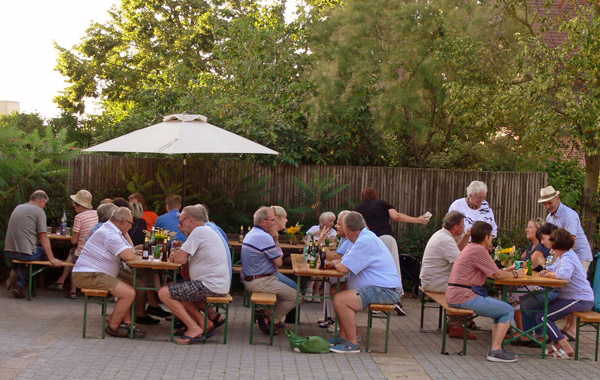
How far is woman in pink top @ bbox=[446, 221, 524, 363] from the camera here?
8117 millimetres

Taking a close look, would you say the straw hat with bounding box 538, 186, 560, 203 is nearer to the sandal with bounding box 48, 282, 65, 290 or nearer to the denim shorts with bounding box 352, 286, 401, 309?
the denim shorts with bounding box 352, 286, 401, 309

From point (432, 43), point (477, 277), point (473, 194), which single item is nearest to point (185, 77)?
point (432, 43)

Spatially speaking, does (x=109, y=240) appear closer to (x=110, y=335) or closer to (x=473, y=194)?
(x=110, y=335)

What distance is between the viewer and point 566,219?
995cm

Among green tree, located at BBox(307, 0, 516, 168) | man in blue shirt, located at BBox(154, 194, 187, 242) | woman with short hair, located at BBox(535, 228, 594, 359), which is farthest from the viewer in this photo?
green tree, located at BBox(307, 0, 516, 168)

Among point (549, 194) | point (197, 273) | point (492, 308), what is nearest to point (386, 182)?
point (549, 194)

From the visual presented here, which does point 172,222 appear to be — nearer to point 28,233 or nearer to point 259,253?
point 259,253

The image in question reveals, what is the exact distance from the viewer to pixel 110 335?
28.2 feet

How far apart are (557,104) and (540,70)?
34.9 inches

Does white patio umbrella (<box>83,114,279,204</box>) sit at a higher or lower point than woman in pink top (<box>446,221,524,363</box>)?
higher

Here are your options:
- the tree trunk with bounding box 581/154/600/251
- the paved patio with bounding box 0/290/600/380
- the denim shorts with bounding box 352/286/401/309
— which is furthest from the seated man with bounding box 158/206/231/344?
the tree trunk with bounding box 581/154/600/251

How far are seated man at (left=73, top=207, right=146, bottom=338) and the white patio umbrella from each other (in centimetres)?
211

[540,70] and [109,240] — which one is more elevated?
[540,70]

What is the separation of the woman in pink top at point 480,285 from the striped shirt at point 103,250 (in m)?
3.76
